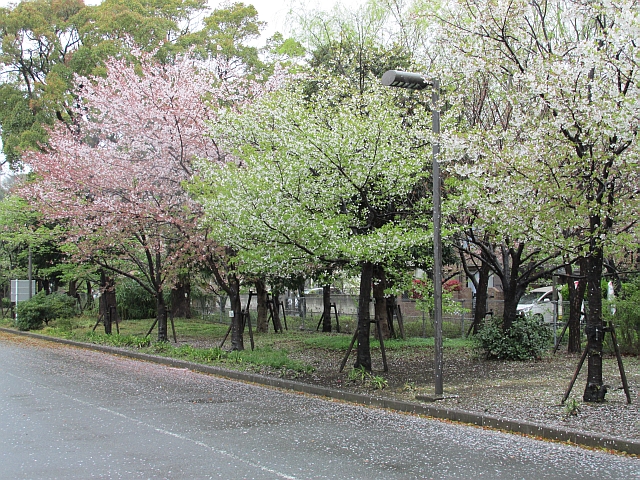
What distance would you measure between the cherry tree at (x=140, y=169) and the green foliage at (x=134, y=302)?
12.0 meters

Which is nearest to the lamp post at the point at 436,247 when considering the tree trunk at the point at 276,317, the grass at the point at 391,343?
the grass at the point at 391,343

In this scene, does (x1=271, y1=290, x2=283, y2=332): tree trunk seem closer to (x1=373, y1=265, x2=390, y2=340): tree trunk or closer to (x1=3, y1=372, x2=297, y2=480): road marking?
(x1=373, y1=265, x2=390, y2=340): tree trunk

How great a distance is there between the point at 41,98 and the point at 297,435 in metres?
26.0

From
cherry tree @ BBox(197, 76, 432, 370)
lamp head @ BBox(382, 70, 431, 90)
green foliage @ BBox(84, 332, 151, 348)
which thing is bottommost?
green foliage @ BBox(84, 332, 151, 348)

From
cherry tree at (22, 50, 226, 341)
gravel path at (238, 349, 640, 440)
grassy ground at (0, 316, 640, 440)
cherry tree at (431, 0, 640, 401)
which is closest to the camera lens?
cherry tree at (431, 0, 640, 401)

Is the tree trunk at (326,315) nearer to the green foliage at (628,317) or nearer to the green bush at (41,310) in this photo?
the green foliage at (628,317)

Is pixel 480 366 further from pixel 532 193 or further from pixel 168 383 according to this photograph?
pixel 168 383

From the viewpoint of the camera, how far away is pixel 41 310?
29.5 meters

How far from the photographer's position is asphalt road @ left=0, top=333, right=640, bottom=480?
643 centimetres

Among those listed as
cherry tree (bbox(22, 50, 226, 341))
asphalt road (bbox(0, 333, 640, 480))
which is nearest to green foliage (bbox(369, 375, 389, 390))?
asphalt road (bbox(0, 333, 640, 480))

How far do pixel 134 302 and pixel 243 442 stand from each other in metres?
28.1

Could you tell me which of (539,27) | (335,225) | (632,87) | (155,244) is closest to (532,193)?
(632,87)

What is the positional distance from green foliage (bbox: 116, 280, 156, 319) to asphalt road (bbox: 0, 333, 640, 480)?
2166 centimetres

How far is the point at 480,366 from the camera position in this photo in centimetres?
1484
